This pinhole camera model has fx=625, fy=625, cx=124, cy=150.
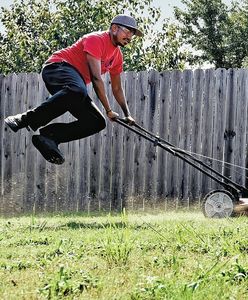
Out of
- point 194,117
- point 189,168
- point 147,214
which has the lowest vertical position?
point 147,214

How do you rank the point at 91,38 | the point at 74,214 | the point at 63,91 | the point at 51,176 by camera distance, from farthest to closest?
the point at 51,176
the point at 74,214
the point at 91,38
the point at 63,91

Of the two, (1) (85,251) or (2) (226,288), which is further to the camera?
(1) (85,251)

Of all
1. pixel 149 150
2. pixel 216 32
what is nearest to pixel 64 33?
pixel 149 150

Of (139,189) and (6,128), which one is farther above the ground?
(6,128)

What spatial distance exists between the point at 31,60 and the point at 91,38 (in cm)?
1157

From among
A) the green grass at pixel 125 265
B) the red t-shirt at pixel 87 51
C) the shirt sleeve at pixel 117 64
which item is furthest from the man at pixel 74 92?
the green grass at pixel 125 265

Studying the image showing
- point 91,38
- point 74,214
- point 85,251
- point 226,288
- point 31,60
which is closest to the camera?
point 226,288

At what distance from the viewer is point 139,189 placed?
30.5 ft

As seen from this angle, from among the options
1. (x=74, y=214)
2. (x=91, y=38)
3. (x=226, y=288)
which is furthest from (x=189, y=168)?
(x=226, y=288)

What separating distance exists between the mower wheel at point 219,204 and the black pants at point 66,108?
113 inches

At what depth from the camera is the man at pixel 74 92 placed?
5141 mm

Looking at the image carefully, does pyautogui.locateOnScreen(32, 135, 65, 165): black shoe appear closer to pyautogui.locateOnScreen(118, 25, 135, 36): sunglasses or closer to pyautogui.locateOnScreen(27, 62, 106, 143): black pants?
pyautogui.locateOnScreen(27, 62, 106, 143): black pants

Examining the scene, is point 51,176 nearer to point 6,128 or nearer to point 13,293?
point 6,128

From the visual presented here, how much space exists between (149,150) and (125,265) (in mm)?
5325
